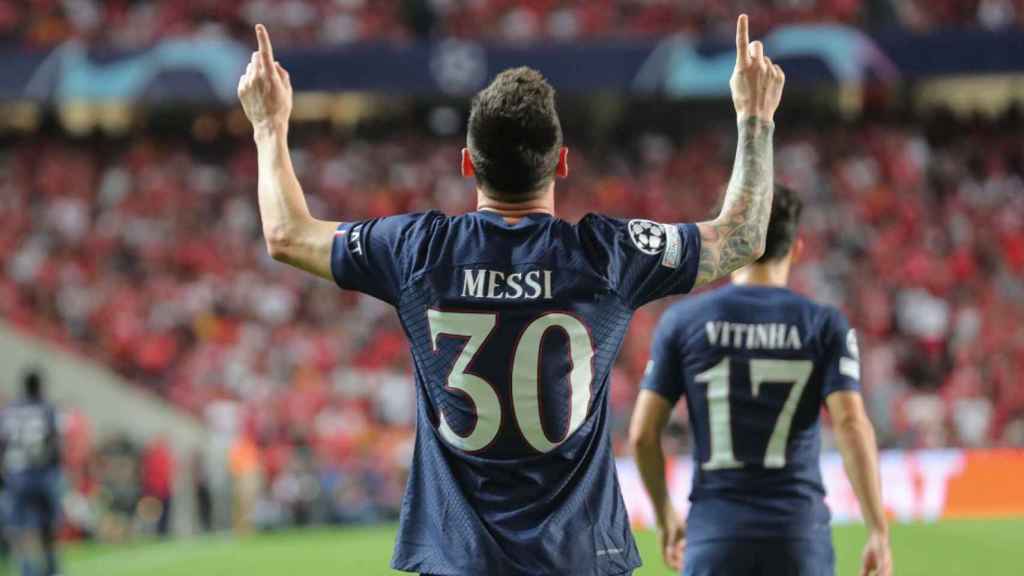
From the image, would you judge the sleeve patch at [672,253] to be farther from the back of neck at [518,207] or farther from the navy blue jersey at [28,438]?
the navy blue jersey at [28,438]

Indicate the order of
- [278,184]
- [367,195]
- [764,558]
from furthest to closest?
[367,195]
[764,558]
[278,184]

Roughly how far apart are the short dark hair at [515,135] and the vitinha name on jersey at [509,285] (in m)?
0.19

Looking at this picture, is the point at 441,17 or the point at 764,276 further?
the point at 441,17

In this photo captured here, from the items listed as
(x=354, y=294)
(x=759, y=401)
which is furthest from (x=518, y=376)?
(x=354, y=294)

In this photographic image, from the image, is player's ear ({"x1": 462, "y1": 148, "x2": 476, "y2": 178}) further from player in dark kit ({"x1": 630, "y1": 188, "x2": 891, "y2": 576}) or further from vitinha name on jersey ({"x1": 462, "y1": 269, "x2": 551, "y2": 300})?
player in dark kit ({"x1": 630, "y1": 188, "x2": 891, "y2": 576})

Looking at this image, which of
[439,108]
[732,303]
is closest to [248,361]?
[439,108]

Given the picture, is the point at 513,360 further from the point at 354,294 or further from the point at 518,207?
the point at 354,294

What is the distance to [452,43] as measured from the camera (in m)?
22.1

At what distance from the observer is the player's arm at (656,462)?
178 inches

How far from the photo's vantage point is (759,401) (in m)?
4.29

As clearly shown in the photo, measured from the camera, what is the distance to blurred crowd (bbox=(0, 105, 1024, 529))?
16359 mm

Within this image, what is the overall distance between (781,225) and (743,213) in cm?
153

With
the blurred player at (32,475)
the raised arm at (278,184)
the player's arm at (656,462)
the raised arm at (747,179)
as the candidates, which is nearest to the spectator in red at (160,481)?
the blurred player at (32,475)

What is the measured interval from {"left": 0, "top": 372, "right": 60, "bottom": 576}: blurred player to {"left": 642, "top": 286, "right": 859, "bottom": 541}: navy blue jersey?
27.6ft
